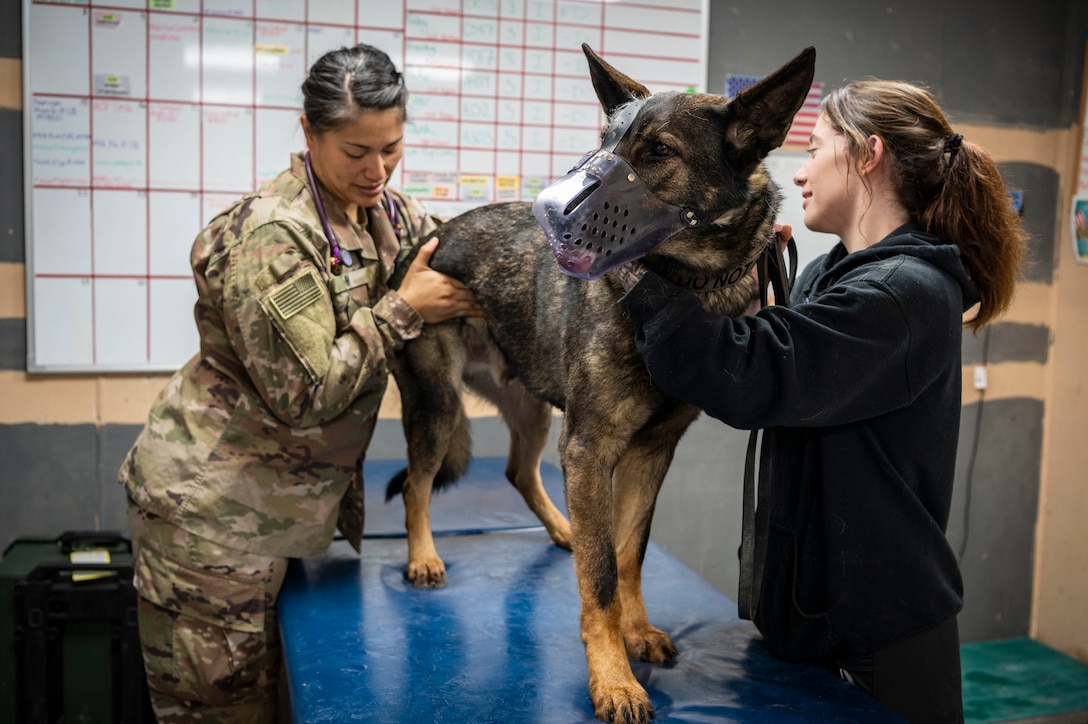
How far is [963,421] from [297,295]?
381 cm

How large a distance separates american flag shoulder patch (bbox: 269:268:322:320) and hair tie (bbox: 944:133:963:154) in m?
1.40

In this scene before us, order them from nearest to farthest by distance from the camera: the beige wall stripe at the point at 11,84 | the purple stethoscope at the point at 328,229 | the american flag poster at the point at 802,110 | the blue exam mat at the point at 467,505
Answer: the purple stethoscope at the point at 328,229
the blue exam mat at the point at 467,505
the beige wall stripe at the point at 11,84
the american flag poster at the point at 802,110

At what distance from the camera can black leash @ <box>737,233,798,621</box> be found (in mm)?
1774

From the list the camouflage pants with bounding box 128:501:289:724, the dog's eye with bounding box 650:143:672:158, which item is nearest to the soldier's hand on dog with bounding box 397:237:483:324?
the camouflage pants with bounding box 128:501:289:724

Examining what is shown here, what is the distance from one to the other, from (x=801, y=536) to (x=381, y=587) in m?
1.11

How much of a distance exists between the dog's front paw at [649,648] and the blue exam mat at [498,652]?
0.03 meters

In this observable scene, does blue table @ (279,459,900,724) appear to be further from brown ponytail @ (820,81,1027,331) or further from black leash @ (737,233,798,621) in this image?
brown ponytail @ (820,81,1027,331)

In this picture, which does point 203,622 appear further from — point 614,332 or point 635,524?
point 614,332

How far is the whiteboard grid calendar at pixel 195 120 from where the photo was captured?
328 cm

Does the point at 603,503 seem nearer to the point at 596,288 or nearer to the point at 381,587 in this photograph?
the point at 596,288

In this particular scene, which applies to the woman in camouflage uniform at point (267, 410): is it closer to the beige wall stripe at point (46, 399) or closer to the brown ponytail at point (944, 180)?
the brown ponytail at point (944, 180)

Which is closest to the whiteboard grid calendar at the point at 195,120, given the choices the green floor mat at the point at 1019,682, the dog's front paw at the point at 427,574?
the dog's front paw at the point at 427,574

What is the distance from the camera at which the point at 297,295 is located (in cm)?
204

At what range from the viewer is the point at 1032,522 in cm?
479
